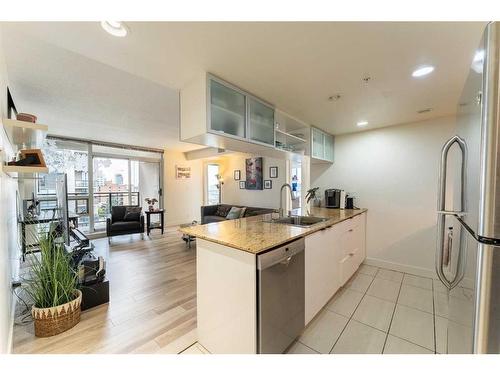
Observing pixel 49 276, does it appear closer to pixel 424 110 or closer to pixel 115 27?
pixel 115 27

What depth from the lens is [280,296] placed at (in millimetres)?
1356

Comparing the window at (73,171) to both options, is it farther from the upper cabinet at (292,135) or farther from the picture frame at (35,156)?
the upper cabinet at (292,135)

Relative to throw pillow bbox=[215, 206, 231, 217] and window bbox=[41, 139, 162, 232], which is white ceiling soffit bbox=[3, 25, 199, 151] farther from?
throw pillow bbox=[215, 206, 231, 217]

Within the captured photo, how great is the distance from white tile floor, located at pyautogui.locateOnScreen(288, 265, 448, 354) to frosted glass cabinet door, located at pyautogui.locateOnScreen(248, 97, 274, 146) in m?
1.84

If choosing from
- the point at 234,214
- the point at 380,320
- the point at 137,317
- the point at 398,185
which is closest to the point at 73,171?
the point at 234,214

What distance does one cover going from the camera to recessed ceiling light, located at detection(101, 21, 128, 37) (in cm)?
110

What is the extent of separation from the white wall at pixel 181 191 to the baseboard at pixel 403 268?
5339 mm

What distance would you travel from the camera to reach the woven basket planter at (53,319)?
65.5 inches

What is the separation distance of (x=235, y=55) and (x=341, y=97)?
1224 mm

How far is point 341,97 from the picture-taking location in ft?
6.75

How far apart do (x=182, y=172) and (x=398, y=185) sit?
574cm

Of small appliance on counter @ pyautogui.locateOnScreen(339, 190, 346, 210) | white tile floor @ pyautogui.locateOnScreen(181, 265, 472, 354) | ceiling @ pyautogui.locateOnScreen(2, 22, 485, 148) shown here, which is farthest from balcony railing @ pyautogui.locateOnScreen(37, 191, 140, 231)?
small appliance on counter @ pyautogui.locateOnScreen(339, 190, 346, 210)
